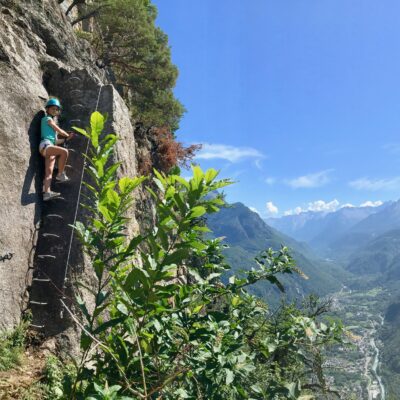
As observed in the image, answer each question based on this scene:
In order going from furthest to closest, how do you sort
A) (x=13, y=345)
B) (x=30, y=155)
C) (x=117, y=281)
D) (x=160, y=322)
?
(x=30, y=155)
(x=13, y=345)
(x=160, y=322)
(x=117, y=281)

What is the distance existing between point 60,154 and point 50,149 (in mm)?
286

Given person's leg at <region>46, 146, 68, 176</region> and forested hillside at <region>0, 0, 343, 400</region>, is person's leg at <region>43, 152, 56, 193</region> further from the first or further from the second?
forested hillside at <region>0, 0, 343, 400</region>

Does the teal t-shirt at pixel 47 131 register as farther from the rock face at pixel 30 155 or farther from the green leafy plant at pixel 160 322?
the green leafy plant at pixel 160 322

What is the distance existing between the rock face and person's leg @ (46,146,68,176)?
0.33 m

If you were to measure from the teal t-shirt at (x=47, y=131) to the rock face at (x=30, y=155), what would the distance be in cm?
23

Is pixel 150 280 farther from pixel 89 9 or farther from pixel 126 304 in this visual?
pixel 89 9

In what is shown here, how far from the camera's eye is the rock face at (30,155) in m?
7.40

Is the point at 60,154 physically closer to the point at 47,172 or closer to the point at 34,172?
the point at 47,172

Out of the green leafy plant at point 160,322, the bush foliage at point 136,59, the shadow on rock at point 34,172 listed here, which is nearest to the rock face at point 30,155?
the shadow on rock at point 34,172

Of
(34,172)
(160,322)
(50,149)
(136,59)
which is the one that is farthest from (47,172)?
(136,59)

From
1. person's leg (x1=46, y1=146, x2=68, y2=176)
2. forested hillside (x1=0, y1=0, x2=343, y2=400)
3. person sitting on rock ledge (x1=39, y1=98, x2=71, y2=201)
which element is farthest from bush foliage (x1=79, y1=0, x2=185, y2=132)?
person's leg (x1=46, y1=146, x2=68, y2=176)

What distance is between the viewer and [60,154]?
8.60 meters

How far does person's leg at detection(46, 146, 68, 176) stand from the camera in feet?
27.5

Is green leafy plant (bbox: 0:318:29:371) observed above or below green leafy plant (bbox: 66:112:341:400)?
below
